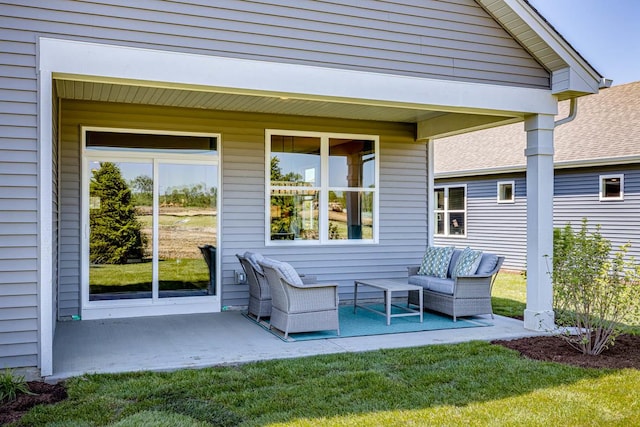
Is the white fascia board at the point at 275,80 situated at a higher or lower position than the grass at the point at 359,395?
higher

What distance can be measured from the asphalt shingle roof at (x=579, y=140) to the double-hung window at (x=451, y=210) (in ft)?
2.59

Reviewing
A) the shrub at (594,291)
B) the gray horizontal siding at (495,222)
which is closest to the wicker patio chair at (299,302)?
the shrub at (594,291)

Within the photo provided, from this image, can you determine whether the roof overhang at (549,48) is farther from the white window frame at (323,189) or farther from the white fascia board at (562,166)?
the white fascia board at (562,166)

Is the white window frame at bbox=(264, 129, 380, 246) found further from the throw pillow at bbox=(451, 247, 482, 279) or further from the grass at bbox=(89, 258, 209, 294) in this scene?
the throw pillow at bbox=(451, 247, 482, 279)

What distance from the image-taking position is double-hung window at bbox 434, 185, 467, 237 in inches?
630

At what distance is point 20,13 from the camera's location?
475 centimetres

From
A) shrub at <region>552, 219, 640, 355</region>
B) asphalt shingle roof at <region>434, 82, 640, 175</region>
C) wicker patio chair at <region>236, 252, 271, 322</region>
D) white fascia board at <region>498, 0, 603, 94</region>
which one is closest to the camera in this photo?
shrub at <region>552, 219, 640, 355</region>

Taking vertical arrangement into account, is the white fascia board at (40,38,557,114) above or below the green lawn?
above

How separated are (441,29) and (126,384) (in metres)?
5.03

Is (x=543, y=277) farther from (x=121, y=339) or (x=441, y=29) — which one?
(x=121, y=339)

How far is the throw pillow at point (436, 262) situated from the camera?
8.01 metres

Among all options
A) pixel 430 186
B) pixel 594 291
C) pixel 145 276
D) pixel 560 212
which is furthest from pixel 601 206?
pixel 145 276

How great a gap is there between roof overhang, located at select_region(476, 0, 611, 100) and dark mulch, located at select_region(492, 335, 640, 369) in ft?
9.92

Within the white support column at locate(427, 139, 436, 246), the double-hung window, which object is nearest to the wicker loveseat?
the white support column at locate(427, 139, 436, 246)
